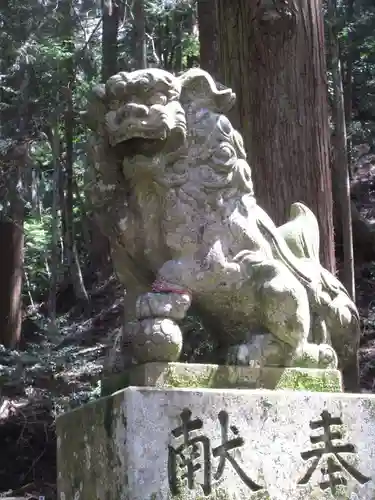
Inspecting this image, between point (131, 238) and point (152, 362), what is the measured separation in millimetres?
443

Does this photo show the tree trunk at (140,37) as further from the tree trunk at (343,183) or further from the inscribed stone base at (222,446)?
the inscribed stone base at (222,446)

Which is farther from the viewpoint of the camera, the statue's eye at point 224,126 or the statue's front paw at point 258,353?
the statue's eye at point 224,126

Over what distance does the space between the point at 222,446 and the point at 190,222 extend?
683mm

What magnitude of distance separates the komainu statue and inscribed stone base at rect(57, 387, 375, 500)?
0.55ft

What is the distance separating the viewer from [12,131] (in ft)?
31.3

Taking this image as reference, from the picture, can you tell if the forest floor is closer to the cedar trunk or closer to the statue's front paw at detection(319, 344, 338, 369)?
the cedar trunk

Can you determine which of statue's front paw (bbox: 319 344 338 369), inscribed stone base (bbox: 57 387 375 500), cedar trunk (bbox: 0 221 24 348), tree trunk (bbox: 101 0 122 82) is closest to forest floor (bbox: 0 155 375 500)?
cedar trunk (bbox: 0 221 24 348)

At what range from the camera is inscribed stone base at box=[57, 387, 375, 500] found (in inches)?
88.9

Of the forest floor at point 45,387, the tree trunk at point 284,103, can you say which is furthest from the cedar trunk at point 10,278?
the tree trunk at point 284,103

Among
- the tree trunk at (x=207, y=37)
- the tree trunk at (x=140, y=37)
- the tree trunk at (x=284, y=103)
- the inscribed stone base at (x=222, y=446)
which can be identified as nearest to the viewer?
the inscribed stone base at (x=222, y=446)

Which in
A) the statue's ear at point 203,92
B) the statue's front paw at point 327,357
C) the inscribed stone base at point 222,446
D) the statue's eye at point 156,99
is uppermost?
the statue's ear at point 203,92

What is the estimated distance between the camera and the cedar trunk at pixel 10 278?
972 cm

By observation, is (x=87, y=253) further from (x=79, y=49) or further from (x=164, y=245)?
(x=164, y=245)

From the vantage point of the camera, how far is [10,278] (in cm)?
987
